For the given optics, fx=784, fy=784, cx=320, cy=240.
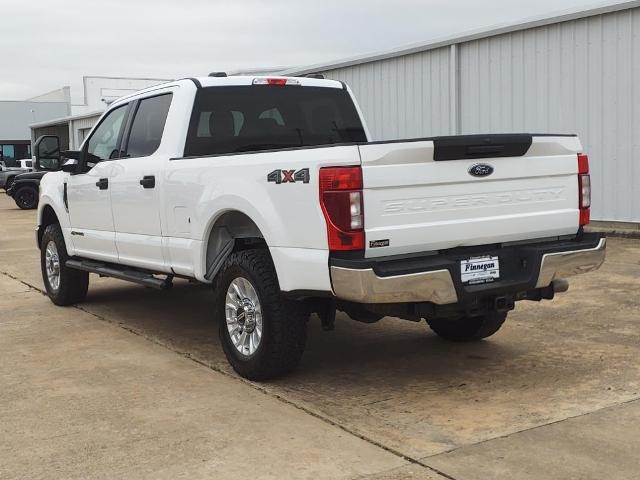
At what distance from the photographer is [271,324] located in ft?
15.9

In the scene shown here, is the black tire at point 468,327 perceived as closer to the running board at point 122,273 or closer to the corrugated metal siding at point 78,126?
the running board at point 122,273

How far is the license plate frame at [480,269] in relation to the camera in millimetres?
4512

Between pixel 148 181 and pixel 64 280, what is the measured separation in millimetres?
2437

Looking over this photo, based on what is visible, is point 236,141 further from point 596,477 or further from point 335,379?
point 596,477

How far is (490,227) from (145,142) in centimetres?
304

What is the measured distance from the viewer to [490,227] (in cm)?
469

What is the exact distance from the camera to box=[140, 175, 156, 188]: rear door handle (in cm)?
594

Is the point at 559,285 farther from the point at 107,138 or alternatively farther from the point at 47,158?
the point at 47,158

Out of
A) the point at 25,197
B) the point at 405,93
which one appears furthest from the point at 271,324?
the point at 25,197

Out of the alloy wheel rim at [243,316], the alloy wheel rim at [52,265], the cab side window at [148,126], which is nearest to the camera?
the alloy wheel rim at [243,316]

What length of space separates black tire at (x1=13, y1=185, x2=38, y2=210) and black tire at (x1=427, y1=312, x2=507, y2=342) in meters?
21.2

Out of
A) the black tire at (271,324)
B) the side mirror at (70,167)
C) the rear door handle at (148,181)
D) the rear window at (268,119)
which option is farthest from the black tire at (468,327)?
the side mirror at (70,167)

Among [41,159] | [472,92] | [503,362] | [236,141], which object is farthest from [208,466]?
[472,92]

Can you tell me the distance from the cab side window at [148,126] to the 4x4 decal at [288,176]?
1768 mm
